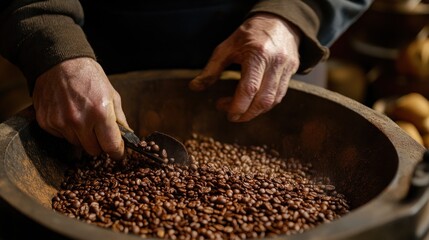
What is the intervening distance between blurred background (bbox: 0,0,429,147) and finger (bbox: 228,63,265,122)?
1.28 metres

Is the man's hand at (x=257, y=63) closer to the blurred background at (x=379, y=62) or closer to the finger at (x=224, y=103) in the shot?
the finger at (x=224, y=103)

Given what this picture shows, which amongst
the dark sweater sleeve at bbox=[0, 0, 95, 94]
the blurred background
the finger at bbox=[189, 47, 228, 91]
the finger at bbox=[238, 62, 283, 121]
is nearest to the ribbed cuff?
the dark sweater sleeve at bbox=[0, 0, 95, 94]

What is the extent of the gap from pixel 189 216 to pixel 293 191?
0.33 meters

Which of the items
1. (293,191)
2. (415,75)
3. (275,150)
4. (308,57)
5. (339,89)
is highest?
(308,57)

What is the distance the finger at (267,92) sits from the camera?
168 cm

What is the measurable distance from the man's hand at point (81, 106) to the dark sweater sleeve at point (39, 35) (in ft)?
0.12

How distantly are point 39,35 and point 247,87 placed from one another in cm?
63

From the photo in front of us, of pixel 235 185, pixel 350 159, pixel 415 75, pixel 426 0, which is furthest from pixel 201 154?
pixel 426 0

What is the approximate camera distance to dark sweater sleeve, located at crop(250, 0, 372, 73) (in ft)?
5.86

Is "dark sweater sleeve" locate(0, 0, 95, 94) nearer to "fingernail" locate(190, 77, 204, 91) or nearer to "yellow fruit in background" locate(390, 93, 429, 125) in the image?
"fingernail" locate(190, 77, 204, 91)

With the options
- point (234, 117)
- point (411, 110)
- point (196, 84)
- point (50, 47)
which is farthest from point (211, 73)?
point (411, 110)

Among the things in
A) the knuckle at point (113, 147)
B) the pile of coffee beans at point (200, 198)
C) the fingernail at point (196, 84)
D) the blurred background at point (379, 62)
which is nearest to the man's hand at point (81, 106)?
the knuckle at point (113, 147)

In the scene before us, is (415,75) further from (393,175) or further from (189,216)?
(189,216)

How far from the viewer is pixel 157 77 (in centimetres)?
186
